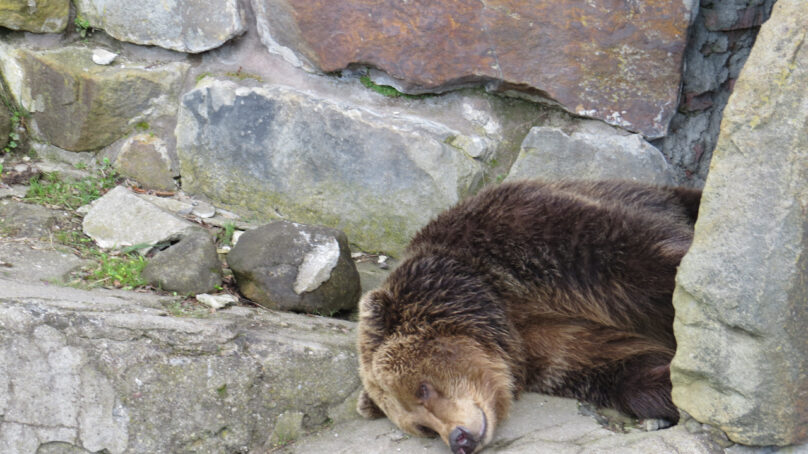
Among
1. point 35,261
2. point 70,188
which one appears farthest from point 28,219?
point 35,261

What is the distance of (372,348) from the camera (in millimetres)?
3709

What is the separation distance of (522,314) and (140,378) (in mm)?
1640

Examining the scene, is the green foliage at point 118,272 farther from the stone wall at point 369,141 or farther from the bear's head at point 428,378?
the bear's head at point 428,378

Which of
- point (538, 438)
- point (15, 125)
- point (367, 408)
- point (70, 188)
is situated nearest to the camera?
point (538, 438)

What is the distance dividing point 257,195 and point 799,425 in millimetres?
3257

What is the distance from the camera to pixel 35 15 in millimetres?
4926

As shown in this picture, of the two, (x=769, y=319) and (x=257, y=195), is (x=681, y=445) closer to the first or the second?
(x=769, y=319)

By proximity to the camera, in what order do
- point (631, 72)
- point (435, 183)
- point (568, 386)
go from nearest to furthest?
point (568, 386) < point (631, 72) < point (435, 183)

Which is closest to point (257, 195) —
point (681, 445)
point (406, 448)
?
point (406, 448)

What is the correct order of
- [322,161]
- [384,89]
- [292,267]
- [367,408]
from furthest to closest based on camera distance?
1. [322,161]
2. [384,89]
3. [292,267]
4. [367,408]

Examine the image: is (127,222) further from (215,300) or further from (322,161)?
(322,161)

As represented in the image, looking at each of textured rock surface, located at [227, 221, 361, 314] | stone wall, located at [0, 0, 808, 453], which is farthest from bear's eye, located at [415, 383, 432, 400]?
textured rock surface, located at [227, 221, 361, 314]

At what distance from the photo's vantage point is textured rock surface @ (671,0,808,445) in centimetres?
236

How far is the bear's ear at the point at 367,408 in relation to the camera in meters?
3.68
